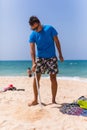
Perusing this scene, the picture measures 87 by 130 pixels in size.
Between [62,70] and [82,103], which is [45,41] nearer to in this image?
[82,103]

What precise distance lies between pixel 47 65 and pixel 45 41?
47 cm

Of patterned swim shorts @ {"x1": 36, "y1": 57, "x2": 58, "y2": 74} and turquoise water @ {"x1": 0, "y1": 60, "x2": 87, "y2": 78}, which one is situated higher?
patterned swim shorts @ {"x1": 36, "y1": 57, "x2": 58, "y2": 74}

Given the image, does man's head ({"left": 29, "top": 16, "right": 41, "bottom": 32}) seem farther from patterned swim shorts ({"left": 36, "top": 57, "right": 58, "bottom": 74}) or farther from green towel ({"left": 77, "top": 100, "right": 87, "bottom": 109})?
green towel ({"left": 77, "top": 100, "right": 87, "bottom": 109})

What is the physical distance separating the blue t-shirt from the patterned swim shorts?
8cm

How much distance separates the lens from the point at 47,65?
6766 mm

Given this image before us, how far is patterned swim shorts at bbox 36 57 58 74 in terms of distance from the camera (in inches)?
265

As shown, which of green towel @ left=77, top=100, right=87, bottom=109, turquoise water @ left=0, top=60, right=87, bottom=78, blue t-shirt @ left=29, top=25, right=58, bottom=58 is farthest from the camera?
turquoise water @ left=0, top=60, right=87, bottom=78

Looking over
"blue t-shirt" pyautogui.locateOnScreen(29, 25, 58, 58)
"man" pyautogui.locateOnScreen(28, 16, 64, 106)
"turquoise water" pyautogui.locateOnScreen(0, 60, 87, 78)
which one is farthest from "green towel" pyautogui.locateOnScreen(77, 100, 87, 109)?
"turquoise water" pyautogui.locateOnScreen(0, 60, 87, 78)

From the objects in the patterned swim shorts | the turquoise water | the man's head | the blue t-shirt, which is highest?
the man's head

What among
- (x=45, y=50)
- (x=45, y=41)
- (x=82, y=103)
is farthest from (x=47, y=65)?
(x=82, y=103)

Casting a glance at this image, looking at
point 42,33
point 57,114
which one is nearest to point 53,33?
point 42,33

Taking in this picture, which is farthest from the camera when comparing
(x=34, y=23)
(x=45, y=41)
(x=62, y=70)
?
(x=62, y=70)

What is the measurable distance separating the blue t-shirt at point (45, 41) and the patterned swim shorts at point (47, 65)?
0.08 meters

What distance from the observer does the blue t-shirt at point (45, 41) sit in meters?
6.67
